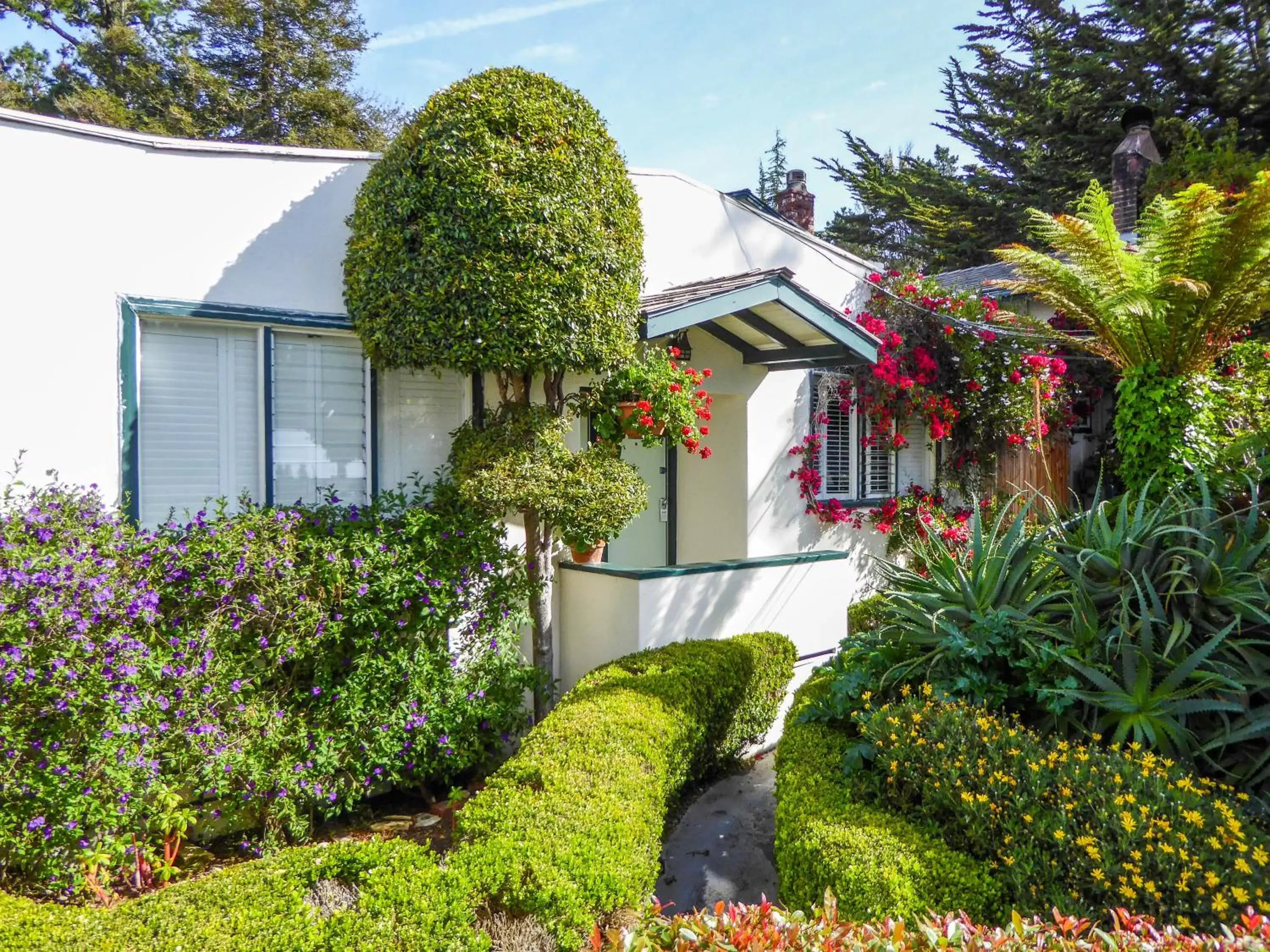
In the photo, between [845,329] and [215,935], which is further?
[845,329]

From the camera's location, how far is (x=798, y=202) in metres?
12.4

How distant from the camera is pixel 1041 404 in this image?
998 cm

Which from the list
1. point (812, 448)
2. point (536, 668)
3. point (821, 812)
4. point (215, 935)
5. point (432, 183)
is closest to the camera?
point (215, 935)

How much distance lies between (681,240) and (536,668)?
4657 mm

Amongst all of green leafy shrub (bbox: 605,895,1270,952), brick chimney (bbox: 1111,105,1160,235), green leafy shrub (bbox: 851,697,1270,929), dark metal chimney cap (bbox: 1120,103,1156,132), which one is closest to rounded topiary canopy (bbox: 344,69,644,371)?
green leafy shrub (bbox: 851,697,1270,929)

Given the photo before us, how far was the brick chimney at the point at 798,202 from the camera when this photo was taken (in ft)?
40.8

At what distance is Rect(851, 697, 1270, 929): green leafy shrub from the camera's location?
2826mm

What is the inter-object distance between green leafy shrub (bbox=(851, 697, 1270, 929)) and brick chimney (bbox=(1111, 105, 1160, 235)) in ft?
40.9

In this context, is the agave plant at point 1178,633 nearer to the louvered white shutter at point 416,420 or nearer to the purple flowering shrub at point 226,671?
the purple flowering shrub at point 226,671

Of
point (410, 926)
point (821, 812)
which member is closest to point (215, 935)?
point (410, 926)

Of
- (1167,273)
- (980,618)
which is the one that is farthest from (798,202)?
(980,618)

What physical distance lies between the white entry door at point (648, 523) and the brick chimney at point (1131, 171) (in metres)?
10.1

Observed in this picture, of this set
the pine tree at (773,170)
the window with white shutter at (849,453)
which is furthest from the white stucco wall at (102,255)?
Answer: the pine tree at (773,170)

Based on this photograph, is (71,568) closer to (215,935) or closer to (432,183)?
(215,935)
